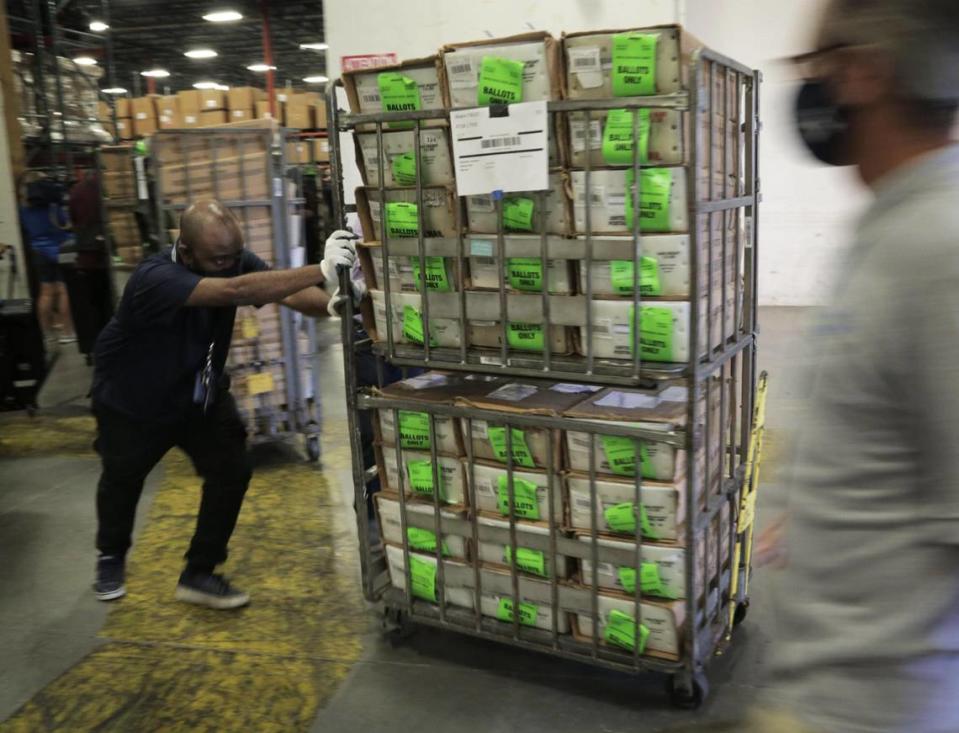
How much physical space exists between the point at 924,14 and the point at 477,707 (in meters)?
2.47

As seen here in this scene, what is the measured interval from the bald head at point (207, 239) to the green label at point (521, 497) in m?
1.49

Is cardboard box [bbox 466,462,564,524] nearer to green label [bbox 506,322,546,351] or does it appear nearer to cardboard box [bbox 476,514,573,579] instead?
cardboard box [bbox 476,514,573,579]

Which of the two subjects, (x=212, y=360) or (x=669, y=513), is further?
(x=212, y=360)

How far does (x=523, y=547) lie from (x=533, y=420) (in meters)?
0.45

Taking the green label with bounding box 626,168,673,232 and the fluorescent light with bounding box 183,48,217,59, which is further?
the fluorescent light with bounding box 183,48,217,59

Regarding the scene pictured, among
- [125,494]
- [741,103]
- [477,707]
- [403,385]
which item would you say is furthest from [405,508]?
[741,103]

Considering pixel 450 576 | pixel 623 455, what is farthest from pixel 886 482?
pixel 450 576

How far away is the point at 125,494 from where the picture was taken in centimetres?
355

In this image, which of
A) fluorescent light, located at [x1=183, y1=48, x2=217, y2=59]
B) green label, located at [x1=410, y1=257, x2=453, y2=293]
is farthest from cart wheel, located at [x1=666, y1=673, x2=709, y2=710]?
fluorescent light, located at [x1=183, y1=48, x2=217, y2=59]

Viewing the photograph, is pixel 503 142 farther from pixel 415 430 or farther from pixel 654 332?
pixel 415 430

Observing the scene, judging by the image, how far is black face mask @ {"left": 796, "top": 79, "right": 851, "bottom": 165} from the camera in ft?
3.58

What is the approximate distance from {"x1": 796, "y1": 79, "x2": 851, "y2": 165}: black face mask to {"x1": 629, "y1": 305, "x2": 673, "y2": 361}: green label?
1.20 metres

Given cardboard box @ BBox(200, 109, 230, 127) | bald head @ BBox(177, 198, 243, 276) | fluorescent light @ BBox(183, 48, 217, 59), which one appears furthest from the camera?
fluorescent light @ BBox(183, 48, 217, 59)

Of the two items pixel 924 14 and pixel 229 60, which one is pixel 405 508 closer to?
pixel 924 14
